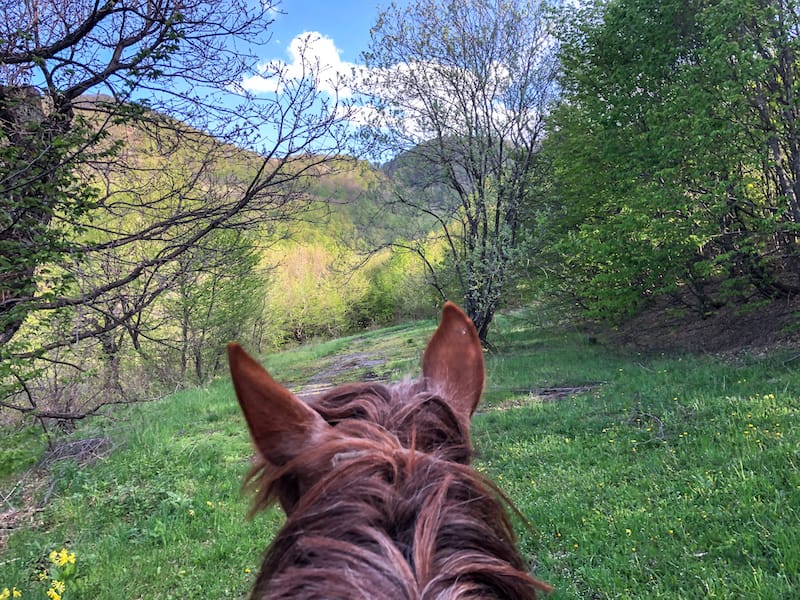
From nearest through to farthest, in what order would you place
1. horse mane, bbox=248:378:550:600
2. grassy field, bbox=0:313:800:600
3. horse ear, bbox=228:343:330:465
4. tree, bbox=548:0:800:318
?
horse mane, bbox=248:378:550:600 < horse ear, bbox=228:343:330:465 < grassy field, bbox=0:313:800:600 < tree, bbox=548:0:800:318

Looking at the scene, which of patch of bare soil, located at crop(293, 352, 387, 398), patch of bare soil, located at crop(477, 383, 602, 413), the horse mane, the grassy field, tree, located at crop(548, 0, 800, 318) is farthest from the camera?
patch of bare soil, located at crop(293, 352, 387, 398)

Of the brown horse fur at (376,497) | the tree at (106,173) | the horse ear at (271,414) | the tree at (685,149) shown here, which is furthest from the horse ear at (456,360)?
the tree at (685,149)

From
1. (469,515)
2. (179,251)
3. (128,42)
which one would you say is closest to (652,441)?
(469,515)

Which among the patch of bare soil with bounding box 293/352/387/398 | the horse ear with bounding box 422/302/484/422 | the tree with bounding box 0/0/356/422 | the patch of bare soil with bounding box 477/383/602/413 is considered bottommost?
the patch of bare soil with bounding box 477/383/602/413

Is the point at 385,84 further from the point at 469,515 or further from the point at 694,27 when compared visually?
the point at 469,515

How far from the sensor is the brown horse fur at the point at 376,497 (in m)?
0.76

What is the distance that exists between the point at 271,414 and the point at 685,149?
28.2 ft

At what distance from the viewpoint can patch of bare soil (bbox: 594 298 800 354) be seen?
323 inches

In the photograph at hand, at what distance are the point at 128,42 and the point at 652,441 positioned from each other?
6261 mm

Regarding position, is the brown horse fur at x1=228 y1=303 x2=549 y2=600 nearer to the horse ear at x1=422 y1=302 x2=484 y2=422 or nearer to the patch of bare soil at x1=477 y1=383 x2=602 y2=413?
the horse ear at x1=422 y1=302 x2=484 y2=422

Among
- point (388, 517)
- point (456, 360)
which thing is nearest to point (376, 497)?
point (388, 517)

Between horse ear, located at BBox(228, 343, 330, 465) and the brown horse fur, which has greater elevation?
horse ear, located at BBox(228, 343, 330, 465)

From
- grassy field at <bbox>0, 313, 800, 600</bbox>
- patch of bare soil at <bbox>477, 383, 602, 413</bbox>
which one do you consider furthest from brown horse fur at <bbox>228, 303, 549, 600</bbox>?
patch of bare soil at <bbox>477, 383, 602, 413</bbox>

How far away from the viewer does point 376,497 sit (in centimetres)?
89
